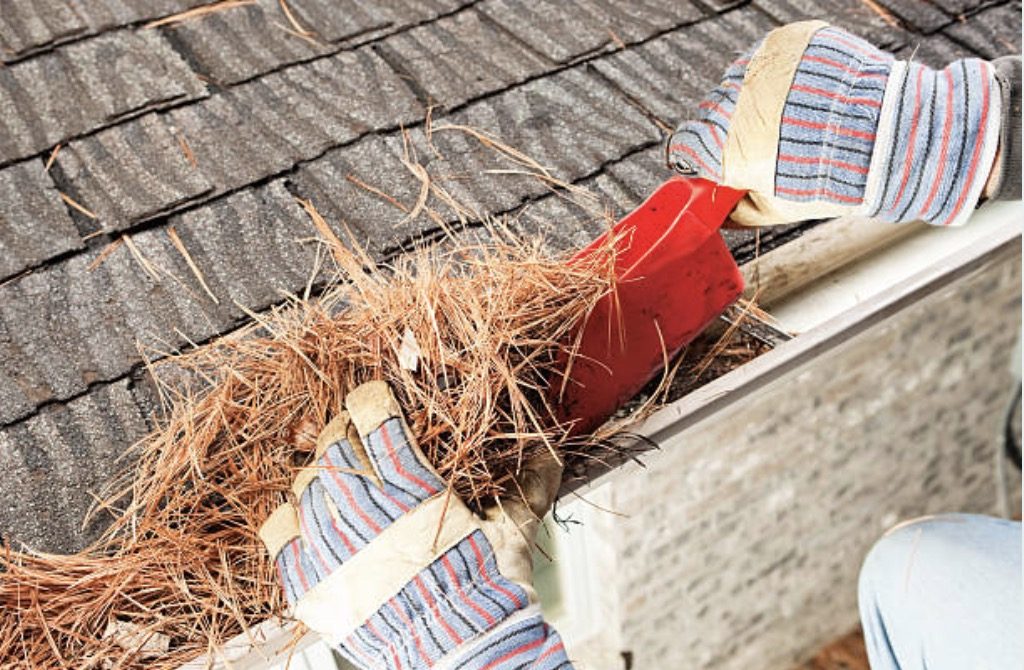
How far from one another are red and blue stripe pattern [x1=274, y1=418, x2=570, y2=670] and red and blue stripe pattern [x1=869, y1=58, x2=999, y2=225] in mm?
751

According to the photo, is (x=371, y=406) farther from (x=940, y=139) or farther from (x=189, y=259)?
(x=940, y=139)

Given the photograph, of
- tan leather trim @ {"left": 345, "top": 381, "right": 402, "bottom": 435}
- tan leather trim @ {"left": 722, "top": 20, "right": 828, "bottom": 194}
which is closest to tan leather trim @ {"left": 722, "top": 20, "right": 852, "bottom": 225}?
tan leather trim @ {"left": 722, "top": 20, "right": 828, "bottom": 194}

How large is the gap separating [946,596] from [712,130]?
1143 mm

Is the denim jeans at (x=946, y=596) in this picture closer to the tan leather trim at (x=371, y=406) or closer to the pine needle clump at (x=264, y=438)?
the pine needle clump at (x=264, y=438)

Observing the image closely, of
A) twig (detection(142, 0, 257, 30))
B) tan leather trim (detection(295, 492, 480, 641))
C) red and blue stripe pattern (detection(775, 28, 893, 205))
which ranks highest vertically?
twig (detection(142, 0, 257, 30))

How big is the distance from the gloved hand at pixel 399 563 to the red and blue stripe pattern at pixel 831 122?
0.64m

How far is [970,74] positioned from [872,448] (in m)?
1.73

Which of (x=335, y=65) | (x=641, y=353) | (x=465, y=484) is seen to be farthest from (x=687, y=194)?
(x=335, y=65)

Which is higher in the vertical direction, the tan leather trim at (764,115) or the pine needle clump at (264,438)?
the tan leather trim at (764,115)

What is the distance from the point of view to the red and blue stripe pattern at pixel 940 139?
4.66 feet

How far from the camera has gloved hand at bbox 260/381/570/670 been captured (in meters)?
1.25

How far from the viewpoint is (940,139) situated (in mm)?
1419

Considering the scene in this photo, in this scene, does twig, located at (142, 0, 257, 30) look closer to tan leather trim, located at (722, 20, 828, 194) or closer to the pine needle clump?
the pine needle clump

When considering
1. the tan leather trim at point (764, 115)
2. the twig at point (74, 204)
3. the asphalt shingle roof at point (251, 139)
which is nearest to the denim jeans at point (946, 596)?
the asphalt shingle roof at point (251, 139)
